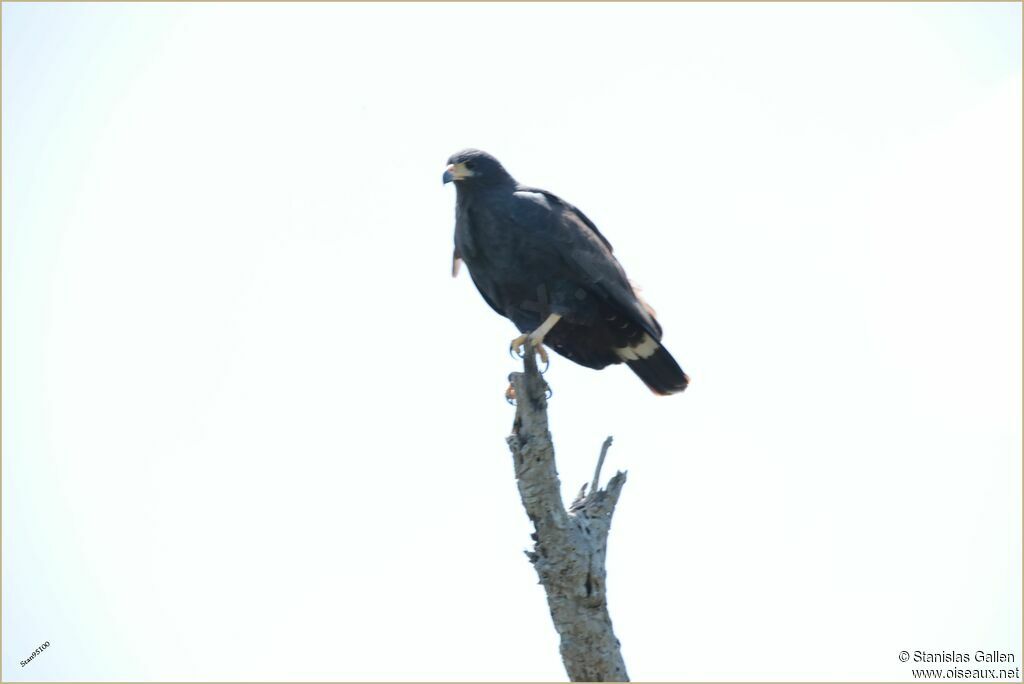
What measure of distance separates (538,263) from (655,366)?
163 cm

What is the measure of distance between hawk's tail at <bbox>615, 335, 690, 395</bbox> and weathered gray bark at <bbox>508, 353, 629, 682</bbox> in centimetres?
220

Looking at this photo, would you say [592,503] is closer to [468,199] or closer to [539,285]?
[539,285]

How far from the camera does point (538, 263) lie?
25.4 ft

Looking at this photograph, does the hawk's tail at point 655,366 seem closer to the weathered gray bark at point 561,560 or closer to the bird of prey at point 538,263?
the bird of prey at point 538,263

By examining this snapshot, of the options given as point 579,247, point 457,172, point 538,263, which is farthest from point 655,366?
point 457,172

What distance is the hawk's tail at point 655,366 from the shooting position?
339 inches

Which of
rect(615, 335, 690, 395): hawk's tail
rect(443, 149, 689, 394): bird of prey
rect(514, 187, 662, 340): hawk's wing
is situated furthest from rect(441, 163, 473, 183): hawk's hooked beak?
rect(615, 335, 690, 395): hawk's tail

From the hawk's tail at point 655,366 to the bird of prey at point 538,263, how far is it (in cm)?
14

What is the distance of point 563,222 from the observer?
787 centimetres

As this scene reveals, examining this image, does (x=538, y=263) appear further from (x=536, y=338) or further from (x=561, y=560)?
(x=561, y=560)

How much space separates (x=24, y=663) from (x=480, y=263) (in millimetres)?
4564

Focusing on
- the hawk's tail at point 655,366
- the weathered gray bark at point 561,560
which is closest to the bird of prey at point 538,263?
the hawk's tail at point 655,366

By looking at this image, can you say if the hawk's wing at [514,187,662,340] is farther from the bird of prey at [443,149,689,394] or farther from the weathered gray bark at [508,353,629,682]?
the weathered gray bark at [508,353,629,682]

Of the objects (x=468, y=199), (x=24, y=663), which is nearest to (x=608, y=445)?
(x=468, y=199)
